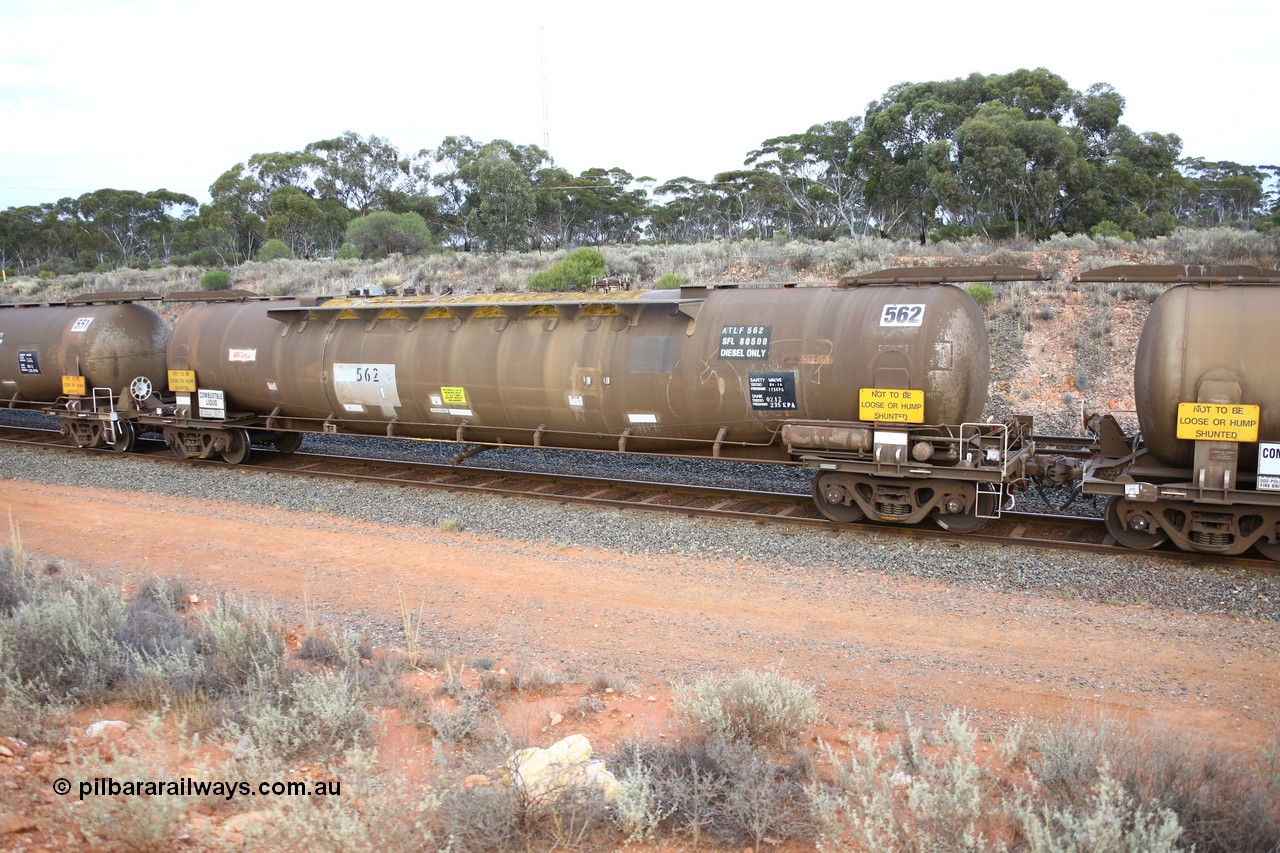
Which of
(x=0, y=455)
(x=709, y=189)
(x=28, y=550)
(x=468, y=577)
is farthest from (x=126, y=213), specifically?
(x=468, y=577)

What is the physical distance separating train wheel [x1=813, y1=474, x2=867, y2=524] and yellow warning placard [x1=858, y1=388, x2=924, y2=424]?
43.1 inches

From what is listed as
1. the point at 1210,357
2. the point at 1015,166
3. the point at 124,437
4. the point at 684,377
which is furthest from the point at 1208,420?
the point at 1015,166

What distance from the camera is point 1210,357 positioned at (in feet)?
33.3

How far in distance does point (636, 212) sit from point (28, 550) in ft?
188

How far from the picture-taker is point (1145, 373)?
421 inches

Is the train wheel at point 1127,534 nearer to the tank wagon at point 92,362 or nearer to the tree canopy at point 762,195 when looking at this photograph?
the tank wagon at point 92,362

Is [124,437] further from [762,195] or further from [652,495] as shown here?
[762,195]

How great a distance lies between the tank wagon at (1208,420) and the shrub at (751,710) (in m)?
6.32

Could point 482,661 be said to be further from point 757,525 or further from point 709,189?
point 709,189

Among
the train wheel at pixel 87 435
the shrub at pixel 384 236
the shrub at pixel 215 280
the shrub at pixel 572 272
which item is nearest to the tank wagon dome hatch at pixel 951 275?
the shrub at pixel 572 272

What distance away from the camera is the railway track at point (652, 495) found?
11.6 m

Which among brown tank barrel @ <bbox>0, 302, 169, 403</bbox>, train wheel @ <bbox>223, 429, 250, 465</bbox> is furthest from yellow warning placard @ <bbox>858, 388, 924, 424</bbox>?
brown tank barrel @ <bbox>0, 302, 169, 403</bbox>

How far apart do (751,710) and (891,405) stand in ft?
20.8

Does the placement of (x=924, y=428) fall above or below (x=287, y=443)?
above
